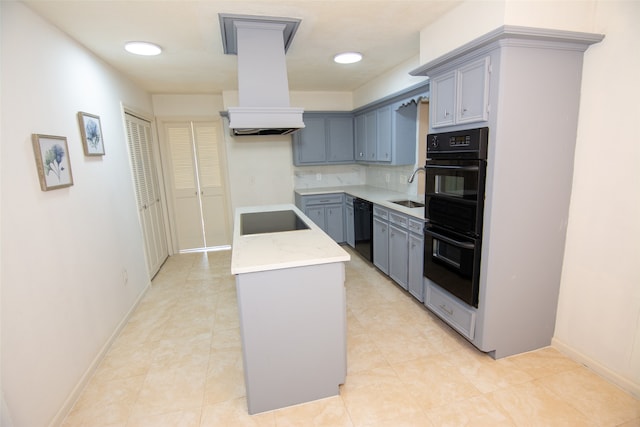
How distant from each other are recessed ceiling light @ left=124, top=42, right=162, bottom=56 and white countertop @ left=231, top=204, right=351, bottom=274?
1782 mm

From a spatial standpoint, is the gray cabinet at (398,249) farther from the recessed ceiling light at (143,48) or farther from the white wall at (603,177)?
the recessed ceiling light at (143,48)

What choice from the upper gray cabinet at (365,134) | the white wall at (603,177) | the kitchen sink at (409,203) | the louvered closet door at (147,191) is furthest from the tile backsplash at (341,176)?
the white wall at (603,177)

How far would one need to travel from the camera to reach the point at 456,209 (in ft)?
7.67

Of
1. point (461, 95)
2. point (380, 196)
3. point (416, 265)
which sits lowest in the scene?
point (416, 265)

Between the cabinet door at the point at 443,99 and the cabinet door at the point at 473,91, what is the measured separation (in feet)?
0.23

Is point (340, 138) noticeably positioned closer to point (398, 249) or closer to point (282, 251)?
point (398, 249)

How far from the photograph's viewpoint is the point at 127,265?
3.18m

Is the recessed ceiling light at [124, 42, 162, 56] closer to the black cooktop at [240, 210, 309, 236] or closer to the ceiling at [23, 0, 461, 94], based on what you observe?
the ceiling at [23, 0, 461, 94]

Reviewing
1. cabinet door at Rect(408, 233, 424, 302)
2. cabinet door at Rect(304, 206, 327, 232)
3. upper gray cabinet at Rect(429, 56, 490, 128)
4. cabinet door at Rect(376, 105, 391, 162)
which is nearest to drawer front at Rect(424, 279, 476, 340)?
Answer: cabinet door at Rect(408, 233, 424, 302)

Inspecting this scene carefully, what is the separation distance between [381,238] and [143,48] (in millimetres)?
2957

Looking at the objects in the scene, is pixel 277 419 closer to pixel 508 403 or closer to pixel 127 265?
pixel 508 403

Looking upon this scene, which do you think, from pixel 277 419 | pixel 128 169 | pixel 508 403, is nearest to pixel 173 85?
pixel 128 169

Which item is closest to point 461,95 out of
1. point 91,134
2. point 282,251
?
point 282,251

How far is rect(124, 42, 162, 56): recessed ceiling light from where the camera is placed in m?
2.70
